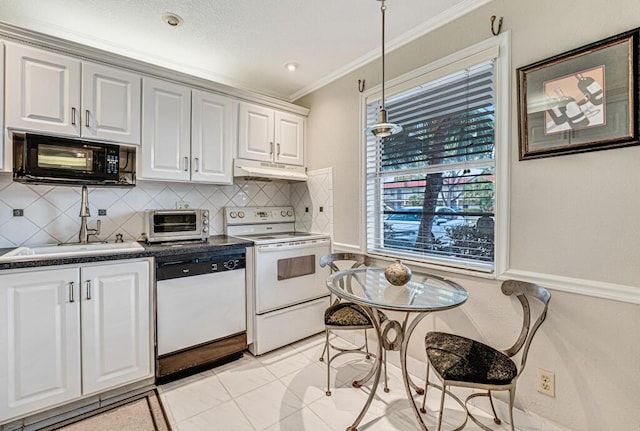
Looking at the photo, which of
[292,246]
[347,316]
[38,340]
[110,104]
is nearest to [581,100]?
[347,316]

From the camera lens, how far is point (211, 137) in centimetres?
265

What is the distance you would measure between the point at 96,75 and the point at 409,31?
231 cm

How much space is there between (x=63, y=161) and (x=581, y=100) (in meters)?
3.15

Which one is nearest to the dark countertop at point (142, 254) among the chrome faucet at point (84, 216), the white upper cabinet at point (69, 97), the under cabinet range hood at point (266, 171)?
the chrome faucet at point (84, 216)

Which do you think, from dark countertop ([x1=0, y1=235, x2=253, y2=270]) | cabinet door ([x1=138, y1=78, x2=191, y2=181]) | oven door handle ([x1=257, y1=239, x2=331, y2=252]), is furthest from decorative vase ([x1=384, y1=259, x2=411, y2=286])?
cabinet door ([x1=138, y1=78, x2=191, y2=181])

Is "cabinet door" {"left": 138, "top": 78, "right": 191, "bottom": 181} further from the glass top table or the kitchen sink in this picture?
the glass top table

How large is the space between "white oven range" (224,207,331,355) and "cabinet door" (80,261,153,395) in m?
0.79

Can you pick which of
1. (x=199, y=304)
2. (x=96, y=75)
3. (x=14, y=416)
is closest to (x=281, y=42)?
(x=96, y=75)

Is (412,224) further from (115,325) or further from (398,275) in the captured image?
(115,325)

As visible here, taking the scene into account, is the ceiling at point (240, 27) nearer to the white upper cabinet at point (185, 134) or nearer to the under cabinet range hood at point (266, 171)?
the white upper cabinet at point (185, 134)

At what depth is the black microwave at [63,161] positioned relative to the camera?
1.91 meters

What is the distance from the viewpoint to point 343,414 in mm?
1846

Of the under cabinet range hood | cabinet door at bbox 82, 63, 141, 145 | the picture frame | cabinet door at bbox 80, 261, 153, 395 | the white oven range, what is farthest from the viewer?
the under cabinet range hood

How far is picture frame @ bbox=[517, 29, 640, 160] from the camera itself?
1.37m
